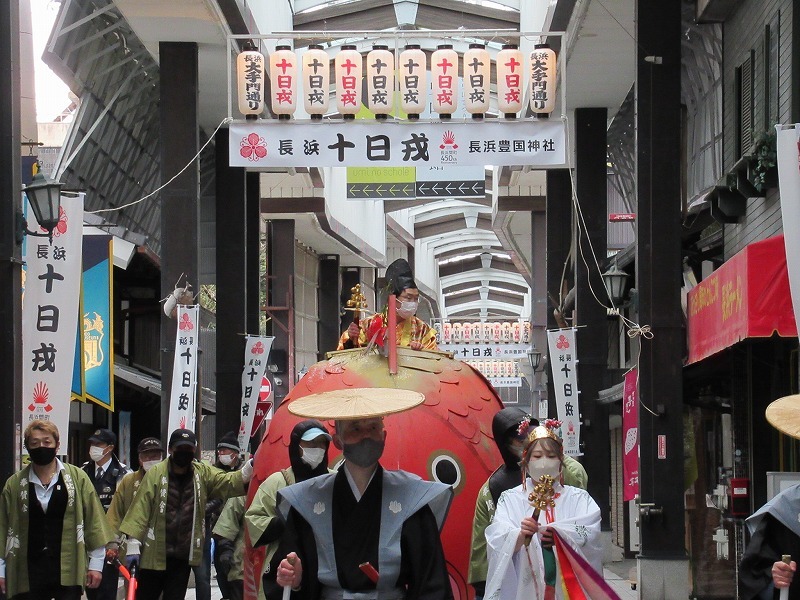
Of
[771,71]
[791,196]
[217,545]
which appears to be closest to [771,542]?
[791,196]

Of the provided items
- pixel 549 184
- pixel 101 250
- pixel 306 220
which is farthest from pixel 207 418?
pixel 101 250

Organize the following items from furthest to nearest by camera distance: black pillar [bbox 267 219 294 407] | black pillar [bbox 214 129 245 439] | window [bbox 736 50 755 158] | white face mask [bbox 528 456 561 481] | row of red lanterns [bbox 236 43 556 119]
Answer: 1. black pillar [bbox 267 219 294 407]
2. black pillar [bbox 214 129 245 439]
3. row of red lanterns [bbox 236 43 556 119]
4. window [bbox 736 50 755 158]
5. white face mask [bbox 528 456 561 481]

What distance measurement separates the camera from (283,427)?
1152 cm

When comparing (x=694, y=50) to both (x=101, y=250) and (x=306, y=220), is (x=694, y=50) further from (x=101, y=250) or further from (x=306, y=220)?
(x=306, y=220)

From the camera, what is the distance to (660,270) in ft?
57.6

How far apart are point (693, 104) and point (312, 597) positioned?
16.5 meters

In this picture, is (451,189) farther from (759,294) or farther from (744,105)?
(759,294)

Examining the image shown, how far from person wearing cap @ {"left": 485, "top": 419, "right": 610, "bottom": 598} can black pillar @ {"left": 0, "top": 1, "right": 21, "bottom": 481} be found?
5.16 m

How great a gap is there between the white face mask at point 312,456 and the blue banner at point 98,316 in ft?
37.2

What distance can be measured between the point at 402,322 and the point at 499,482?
3.08 metres

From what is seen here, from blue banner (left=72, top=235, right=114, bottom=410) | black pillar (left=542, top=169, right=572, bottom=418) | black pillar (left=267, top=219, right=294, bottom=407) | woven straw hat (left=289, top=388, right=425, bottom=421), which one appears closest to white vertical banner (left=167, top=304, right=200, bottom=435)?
blue banner (left=72, top=235, right=114, bottom=410)

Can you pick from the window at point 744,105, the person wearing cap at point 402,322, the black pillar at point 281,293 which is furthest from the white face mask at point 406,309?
the black pillar at point 281,293

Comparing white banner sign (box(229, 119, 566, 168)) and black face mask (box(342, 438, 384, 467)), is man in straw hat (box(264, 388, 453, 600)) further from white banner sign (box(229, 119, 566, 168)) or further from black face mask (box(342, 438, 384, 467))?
white banner sign (box(229, 119, 566, 168))

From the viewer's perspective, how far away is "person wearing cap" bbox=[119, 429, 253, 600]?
452 inches
